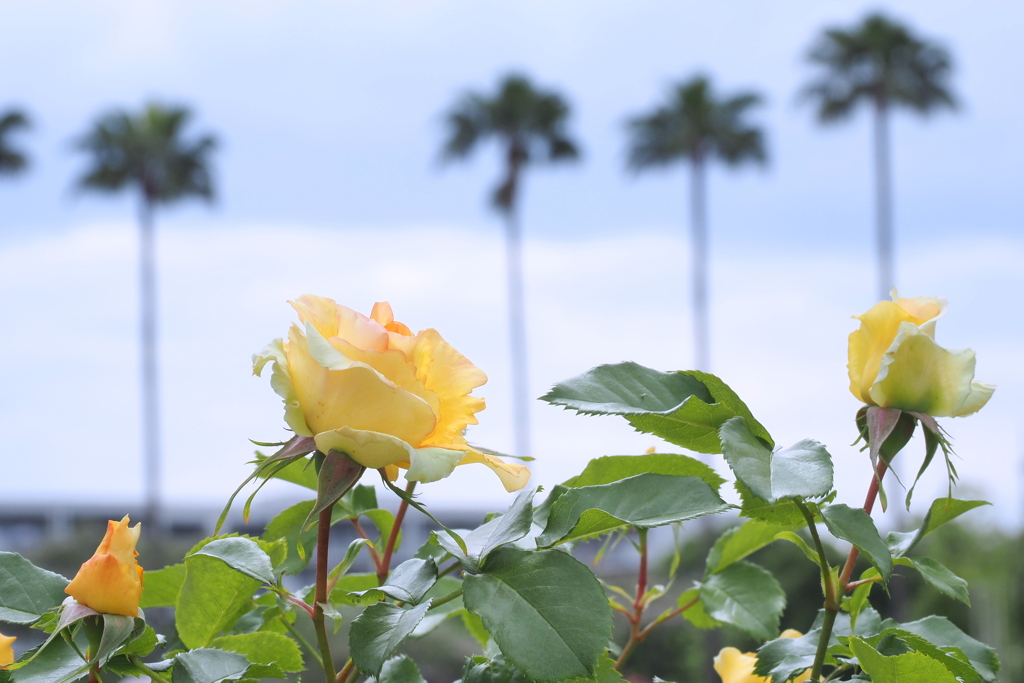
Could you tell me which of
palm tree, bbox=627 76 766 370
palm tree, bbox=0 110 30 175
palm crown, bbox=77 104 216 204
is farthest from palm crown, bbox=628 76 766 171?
palm tree, bbox=0 110 30 175

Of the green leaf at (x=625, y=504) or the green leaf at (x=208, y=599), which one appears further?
the green leaf at (x=208, y=599)

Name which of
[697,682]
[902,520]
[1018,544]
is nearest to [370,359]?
[697,682]

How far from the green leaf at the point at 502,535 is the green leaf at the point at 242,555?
0.09m

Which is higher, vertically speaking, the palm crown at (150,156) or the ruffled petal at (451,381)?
the palm crown at (150,156)

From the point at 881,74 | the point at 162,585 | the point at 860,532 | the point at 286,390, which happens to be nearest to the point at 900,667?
the point at 860,532

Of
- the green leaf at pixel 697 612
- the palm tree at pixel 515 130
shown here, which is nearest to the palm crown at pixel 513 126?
the palm tree at pixel 515 130

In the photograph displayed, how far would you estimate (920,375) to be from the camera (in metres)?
0.43

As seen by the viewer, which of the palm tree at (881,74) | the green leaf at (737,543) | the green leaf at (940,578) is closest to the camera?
the green leaf at (940,578)

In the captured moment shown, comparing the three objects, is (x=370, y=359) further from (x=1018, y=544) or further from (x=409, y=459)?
(x=1018, y=544)

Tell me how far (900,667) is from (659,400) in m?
0.16

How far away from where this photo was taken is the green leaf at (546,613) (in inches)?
14.1

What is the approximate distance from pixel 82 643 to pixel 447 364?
263 mm

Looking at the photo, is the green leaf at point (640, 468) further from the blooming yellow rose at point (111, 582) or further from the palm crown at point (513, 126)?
the palm crown at point (513, 126)

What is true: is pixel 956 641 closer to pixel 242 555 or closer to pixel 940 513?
pixel 940 513
